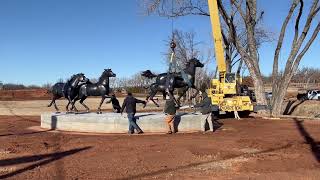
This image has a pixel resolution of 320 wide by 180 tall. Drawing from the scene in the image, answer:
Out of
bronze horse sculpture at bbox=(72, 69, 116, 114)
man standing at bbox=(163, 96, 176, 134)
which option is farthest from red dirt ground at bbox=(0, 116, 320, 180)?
bronze horse sculpture at bbox=(72, 69, 116, 114)

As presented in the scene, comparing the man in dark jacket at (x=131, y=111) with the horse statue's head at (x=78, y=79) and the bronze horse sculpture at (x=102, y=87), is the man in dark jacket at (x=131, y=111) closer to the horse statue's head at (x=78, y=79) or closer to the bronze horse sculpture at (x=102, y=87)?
the bronze horse sculpture at (x=102, y=87)

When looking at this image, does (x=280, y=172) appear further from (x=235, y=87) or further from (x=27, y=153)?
(x=235, y=87)

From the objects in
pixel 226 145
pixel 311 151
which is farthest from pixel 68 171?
pixel 311 151

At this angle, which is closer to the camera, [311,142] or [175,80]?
[311,142]

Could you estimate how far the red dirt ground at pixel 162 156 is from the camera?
12.6m

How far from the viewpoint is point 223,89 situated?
30484 millimetres

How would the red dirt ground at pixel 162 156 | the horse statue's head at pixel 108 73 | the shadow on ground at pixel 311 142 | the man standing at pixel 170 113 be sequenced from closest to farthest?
1. the red dirt ground at pixel 162 156
2. the shadow on ground at pixel 311 142
3. the man standing at pixel 170 113
4. the horse statue's head at pixel 108 73

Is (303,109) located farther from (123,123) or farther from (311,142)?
(123,123)

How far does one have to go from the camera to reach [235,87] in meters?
30.4

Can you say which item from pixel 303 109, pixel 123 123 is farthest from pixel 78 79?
pixel 303 109

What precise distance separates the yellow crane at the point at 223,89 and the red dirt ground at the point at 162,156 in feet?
23.7

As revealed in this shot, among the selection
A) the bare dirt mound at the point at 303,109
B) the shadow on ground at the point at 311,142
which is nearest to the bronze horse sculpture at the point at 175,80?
the shadow on ground at the point at 311,142

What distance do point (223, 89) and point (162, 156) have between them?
15.7m

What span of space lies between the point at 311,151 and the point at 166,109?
6.99 m
